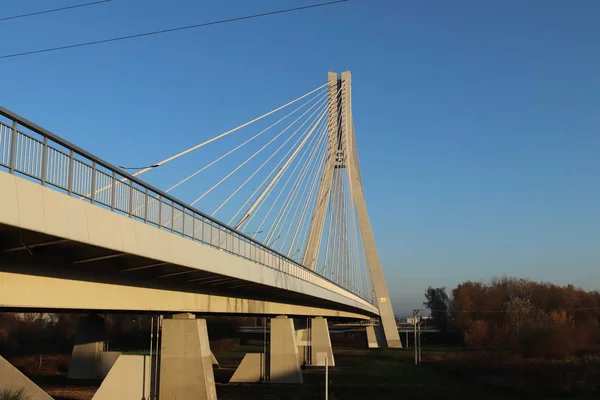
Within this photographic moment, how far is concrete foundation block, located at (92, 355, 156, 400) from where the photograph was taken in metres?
22.7

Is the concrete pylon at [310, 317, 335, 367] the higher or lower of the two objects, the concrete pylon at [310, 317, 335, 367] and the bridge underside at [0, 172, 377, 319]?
the lower

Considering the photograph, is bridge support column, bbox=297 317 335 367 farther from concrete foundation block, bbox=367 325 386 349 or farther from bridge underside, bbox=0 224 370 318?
concrete foundation block, bbox=367 325 386 349

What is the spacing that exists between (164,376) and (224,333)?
61.6m

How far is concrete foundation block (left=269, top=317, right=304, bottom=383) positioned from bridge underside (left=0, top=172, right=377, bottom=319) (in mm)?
16709

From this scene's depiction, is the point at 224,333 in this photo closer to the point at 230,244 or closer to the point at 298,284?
the point at 298,284

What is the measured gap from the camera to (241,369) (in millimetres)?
39938

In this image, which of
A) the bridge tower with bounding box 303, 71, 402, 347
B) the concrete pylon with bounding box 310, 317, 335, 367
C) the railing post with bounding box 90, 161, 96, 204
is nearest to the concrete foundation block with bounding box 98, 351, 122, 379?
the bridge tower with bounding box 303, 71, 402, 347

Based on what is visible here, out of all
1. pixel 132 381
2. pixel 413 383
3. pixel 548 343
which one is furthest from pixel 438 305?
pixel 132 381

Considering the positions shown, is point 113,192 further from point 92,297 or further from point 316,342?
point 316,342

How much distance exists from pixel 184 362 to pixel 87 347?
25.3 m

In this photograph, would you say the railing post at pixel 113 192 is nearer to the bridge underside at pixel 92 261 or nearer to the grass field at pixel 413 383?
the bridge underside at pixel 92 261

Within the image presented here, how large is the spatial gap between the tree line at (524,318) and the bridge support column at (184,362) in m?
49.7

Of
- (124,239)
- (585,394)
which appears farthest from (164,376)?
(585,394)

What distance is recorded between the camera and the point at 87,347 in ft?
146
